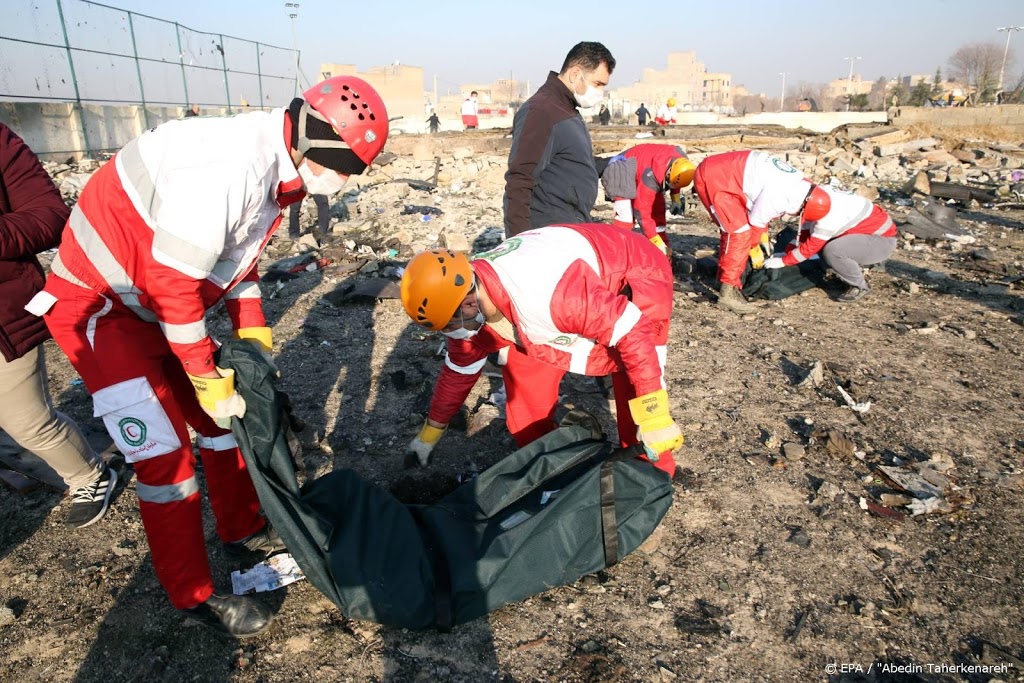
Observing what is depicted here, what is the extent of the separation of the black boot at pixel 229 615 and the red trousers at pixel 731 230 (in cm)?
494

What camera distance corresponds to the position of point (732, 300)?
5938mm

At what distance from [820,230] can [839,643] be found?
4.42 metres

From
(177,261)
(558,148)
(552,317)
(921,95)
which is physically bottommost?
(552,317)

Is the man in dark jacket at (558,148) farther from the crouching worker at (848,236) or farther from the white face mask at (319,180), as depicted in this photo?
the crouching worker at (848,236)

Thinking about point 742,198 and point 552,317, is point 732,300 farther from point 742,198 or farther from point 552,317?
point 552,317

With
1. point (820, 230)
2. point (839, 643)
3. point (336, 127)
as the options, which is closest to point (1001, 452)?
point (839, 643)

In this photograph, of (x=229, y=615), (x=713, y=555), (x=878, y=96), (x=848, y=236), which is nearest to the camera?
(x=229, y=615)

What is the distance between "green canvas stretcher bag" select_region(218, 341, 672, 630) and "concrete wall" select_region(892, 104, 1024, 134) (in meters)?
20.8

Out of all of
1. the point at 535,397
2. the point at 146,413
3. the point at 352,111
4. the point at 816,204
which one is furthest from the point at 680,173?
the point at 146,413

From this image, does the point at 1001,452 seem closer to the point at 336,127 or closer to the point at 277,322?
the point at 336,127

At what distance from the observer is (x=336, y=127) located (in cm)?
212

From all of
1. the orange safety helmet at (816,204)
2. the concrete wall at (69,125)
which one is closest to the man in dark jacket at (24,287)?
the orange safety helmet at (816,204)

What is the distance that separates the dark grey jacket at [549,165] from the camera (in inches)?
149

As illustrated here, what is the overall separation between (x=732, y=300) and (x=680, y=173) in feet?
4.30
